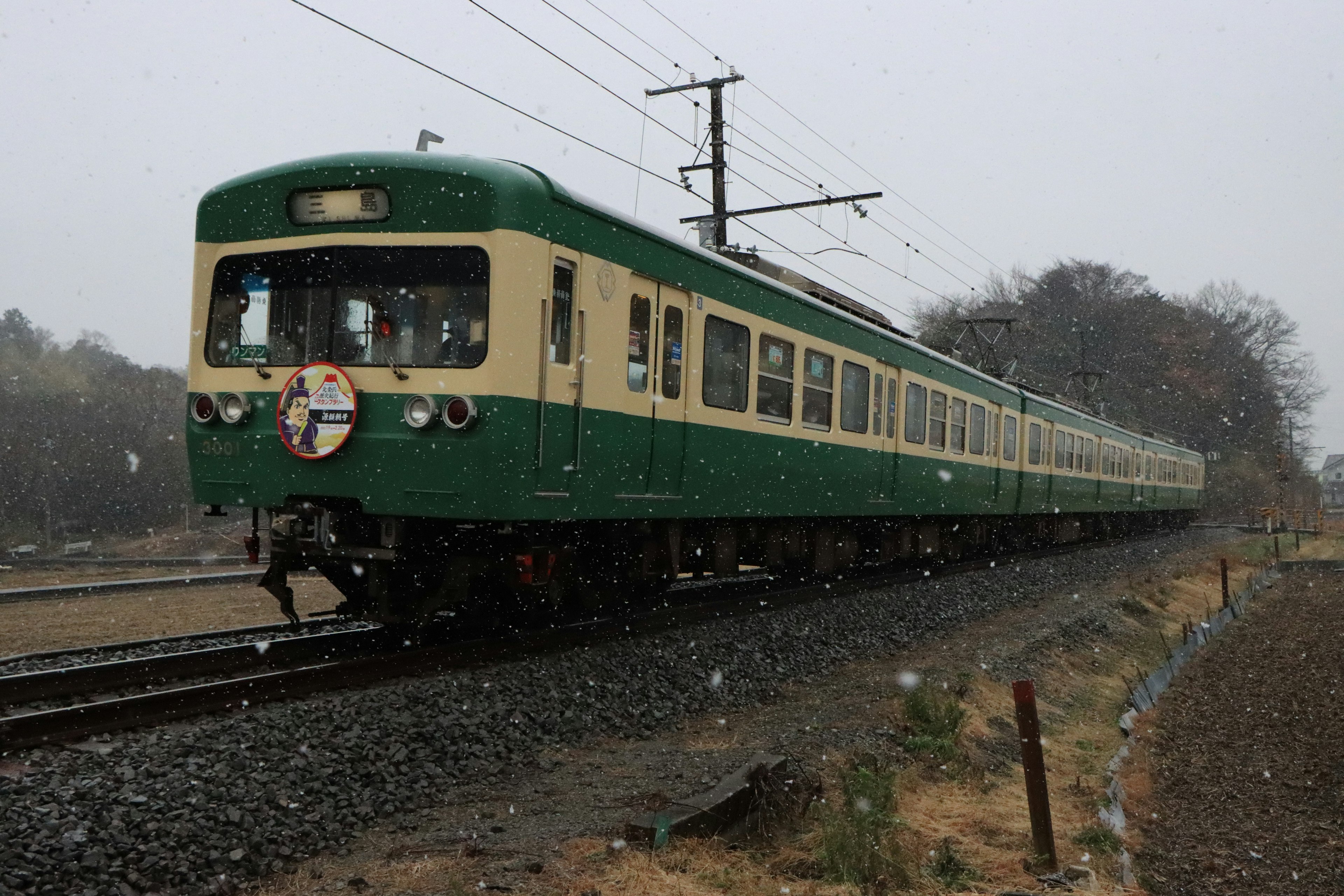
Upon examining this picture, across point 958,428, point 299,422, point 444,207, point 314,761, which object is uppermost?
point 444,207

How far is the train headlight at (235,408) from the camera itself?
6.93 metres

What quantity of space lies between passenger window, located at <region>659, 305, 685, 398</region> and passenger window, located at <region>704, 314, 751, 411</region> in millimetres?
396

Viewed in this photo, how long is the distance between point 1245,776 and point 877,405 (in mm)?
5990

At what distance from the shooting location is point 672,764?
5652 millimetres

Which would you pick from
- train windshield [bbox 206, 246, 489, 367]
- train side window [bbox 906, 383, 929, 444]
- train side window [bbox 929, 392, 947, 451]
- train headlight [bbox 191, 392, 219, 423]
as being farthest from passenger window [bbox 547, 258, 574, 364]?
train side window [bbox 929, 392, 947, 451]

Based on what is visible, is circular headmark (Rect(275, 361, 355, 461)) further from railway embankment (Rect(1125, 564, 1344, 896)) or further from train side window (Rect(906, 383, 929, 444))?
train side window (Rect(906, 383, 929, 444))

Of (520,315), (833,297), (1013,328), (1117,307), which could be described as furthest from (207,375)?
(1117,307)

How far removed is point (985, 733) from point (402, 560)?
390cm

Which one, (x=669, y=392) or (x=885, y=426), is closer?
(x=669, y=392)

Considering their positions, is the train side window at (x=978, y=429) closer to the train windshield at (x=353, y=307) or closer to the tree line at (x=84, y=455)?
the train windshield at (x=353, y=307)

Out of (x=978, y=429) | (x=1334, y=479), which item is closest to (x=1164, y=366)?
(x=978, y=429)

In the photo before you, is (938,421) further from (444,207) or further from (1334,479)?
(1334,479)

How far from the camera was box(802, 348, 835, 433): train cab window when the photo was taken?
34.6 ft

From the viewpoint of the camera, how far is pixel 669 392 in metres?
8.19
